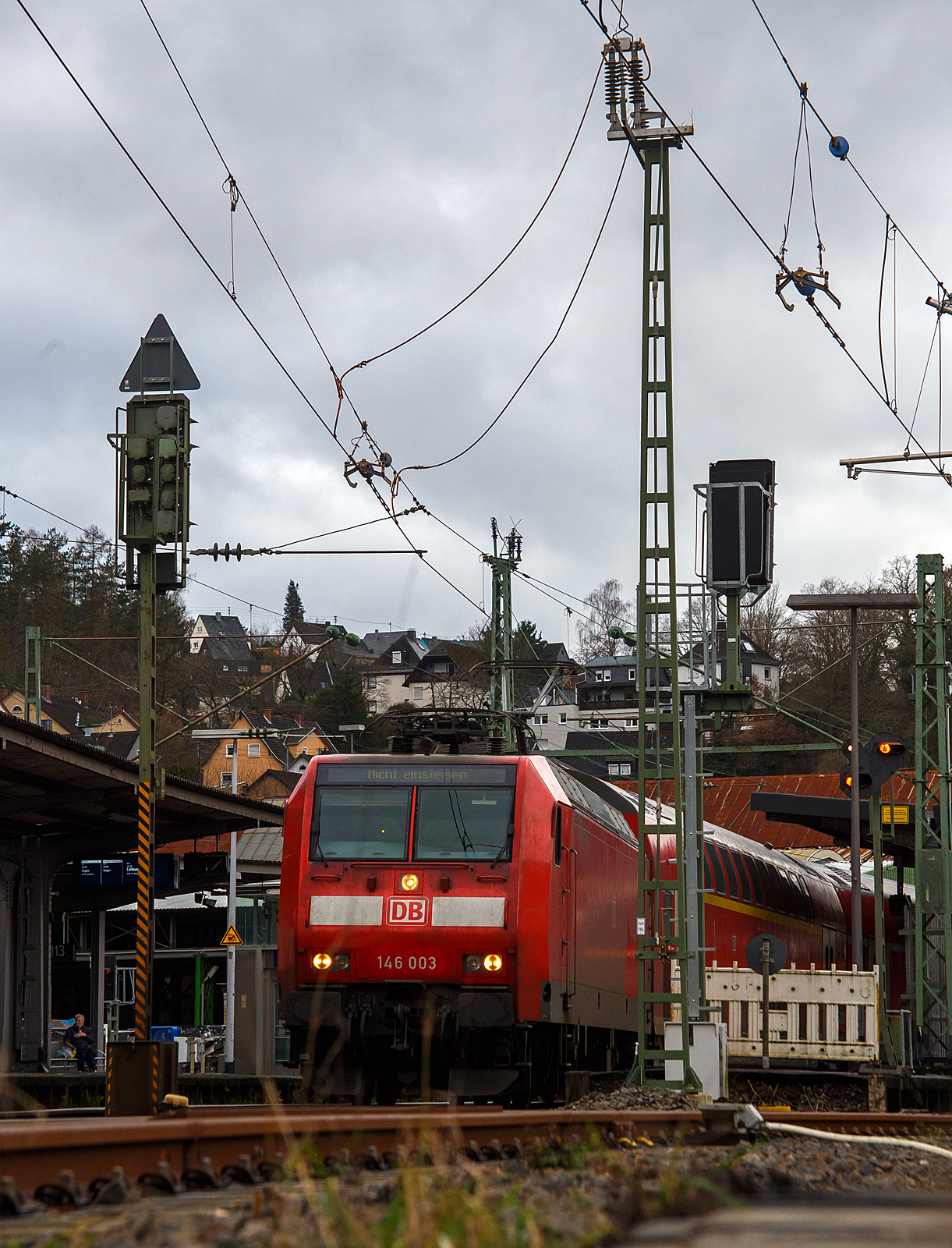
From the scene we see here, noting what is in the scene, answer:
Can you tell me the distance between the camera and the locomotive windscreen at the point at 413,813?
1365 centimetres

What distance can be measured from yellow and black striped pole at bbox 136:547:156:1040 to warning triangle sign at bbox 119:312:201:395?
6.15ft

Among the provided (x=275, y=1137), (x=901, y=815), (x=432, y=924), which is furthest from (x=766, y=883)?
(x=275, y=1137)

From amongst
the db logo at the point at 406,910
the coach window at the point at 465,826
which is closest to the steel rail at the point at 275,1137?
the db logo at the point at 406,910

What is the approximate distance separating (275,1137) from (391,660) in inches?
4666

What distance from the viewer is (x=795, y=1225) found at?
4.22 m

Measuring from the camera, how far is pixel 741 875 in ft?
80.9

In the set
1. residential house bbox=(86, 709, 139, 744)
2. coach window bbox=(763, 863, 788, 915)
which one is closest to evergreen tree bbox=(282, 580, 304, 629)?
residential house bbox=(86, 709, 139, 744)

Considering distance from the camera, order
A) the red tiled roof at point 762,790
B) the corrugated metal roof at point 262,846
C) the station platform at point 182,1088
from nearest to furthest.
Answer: the station platform at point 182,1088
the corrugated metal roof at point 262,846
the red tiled roof at point 762,790

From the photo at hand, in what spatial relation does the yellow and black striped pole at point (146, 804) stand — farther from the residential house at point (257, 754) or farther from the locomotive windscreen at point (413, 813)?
the residential house at point (257, 754)

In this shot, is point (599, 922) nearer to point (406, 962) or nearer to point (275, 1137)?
point (406, 962)

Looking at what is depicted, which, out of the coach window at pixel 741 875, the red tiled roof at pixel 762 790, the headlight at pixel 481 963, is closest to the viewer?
the headlight at pixel 481 963

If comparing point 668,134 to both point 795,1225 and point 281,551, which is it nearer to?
point 281,551

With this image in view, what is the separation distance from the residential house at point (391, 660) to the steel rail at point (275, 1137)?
85.9m

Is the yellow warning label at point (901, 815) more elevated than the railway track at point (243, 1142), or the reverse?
the yellow warning label at point (901, 815)
